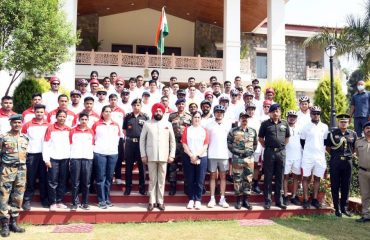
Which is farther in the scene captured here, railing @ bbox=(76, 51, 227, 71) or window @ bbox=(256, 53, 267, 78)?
window @ bbox=(256, 53, 267, 78)

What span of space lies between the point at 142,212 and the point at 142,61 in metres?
13.5

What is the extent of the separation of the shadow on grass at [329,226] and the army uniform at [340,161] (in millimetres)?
426

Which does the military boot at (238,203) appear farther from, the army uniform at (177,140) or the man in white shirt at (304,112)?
the man in white shirt at (304,112)

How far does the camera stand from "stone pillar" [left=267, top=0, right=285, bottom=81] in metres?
14.6

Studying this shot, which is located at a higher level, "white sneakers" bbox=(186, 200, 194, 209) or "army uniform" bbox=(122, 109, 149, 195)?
"army uniform" bbox=(122, 109, 149, 195)

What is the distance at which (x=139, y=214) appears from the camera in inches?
254

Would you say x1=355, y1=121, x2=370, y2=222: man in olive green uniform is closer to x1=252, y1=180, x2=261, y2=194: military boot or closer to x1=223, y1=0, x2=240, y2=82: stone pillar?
x1=252, y1=180, x2=261, y2=194: military boot

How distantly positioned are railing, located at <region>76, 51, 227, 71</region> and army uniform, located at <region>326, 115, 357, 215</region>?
12515 mm

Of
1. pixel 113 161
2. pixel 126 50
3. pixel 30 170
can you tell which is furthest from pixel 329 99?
pixel 126 50

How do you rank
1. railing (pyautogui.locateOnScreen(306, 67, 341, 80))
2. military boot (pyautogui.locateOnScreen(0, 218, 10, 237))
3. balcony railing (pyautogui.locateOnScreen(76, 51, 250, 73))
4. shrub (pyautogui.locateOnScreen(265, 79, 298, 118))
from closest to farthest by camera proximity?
military boot (pyautogui.locateOnScreen(0, 218, 10, 237)), shrub (pyautogui.locateOnScreen(265, 79, 298, 118)), balcony railing (pyautogui.locateOnScreen(76, 51, 250, 73)), railing (pyautogui.locateOnScreen(306, 67, 341, 80))

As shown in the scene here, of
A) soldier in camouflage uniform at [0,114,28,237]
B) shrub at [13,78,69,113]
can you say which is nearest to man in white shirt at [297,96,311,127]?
soldier in camouflage uniform at [0,114,28,237]

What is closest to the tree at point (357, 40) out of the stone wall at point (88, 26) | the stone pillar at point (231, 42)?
the stone pillar at point (231, 42)

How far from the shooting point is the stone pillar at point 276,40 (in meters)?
14.6

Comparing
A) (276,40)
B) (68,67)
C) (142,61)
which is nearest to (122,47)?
(142,61)
